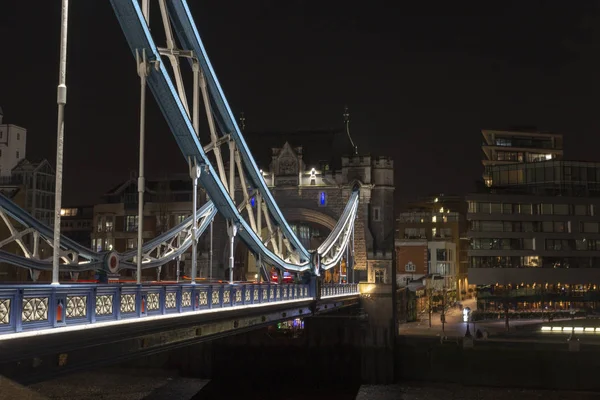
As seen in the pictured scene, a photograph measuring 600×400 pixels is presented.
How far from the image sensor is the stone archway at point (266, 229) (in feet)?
173

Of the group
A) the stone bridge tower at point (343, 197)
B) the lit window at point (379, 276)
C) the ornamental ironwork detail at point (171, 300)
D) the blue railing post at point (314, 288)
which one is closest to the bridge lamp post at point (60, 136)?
the ornamental ironwork detail at point (171, 300)

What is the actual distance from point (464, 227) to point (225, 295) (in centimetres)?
8096

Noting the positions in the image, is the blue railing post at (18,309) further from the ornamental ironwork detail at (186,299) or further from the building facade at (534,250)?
the building facade at (534,250)

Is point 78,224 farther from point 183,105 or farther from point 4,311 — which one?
point 4,311

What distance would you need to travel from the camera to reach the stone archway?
173ft

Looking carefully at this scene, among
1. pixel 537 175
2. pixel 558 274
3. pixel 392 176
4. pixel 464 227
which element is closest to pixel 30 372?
pixel 392 176

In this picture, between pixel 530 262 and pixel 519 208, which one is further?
pixel 530 262

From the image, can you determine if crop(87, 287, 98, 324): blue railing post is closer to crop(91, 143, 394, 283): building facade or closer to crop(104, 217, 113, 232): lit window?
crop(91, 143, 394, 283): building facade

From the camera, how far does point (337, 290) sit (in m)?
39.6

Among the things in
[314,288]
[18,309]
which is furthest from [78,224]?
[18,309]

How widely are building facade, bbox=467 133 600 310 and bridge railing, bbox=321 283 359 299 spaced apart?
26.7 m

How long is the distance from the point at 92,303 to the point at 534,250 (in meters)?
62.7

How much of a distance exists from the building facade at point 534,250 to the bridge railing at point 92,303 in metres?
52.8

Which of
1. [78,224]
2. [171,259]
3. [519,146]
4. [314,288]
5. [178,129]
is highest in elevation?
[519,146]
